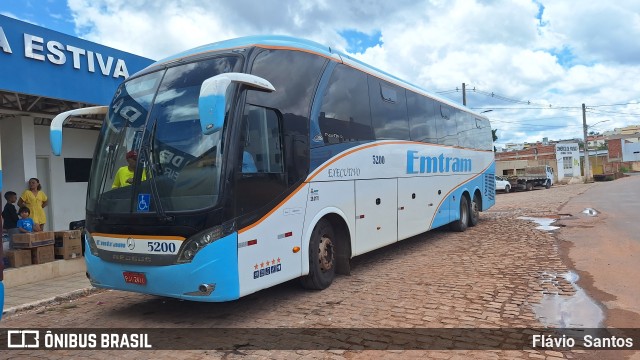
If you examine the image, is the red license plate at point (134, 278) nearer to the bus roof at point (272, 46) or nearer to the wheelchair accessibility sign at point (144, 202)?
the wheelchair accessibility sign at point (144, 202)

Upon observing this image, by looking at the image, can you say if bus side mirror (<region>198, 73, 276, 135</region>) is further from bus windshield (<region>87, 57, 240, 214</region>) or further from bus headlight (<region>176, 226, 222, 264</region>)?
bus headlight (<region>176, 226, 222, 264</region>)

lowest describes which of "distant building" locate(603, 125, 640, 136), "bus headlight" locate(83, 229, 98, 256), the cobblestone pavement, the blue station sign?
the cobblestone pavement

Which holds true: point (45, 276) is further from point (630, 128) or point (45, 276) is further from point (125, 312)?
point (630, 128)

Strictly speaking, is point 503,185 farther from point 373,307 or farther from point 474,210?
point 373,307

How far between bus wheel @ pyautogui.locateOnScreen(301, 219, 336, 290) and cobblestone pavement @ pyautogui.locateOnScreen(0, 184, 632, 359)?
0.16 meters

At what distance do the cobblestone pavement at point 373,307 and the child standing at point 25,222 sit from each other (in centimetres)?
252

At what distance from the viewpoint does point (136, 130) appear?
537 centimetres

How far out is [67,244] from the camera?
863 centimetres

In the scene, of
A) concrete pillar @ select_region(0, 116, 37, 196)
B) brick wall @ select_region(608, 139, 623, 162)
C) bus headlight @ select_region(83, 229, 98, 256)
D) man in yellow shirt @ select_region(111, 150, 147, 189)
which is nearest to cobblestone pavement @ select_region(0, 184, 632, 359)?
bus headlight @ select_region(83, 229, 98, 256)

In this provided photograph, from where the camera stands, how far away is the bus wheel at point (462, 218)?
12.5 metres

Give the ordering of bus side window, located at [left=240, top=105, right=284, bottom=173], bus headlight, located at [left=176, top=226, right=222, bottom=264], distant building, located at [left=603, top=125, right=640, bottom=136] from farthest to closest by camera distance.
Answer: distant building, located at [left=603, top=125, right=640, bottom=136] < bus side window, located at [left=240, top=105, right=284, bottom=173] < bus headlight, located at [left=176, top=226, right=222, bottom=264]

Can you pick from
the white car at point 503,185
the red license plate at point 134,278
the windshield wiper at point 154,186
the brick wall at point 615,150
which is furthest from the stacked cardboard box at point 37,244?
the brick wall at point 615,150

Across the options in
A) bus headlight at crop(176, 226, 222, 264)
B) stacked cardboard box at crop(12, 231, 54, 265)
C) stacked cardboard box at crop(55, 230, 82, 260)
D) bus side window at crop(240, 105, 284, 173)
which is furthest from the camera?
stacked cardboard box at crop(55, 230, 82, 260)

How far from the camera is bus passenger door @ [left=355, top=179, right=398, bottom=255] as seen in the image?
24.1 feet
